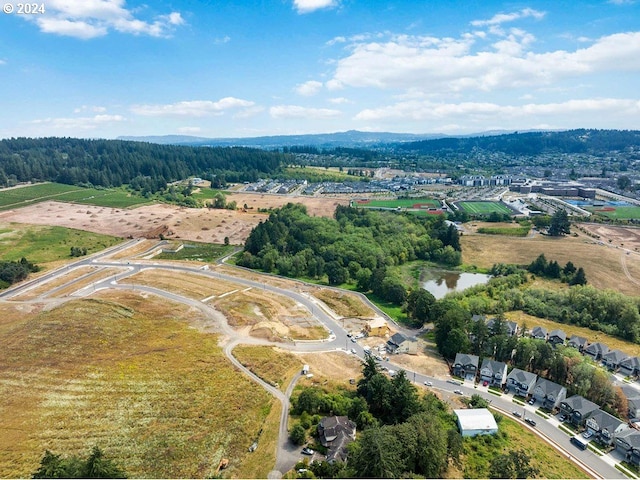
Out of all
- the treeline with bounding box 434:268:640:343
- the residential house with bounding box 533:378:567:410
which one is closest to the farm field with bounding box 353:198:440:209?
the treeline with bounding box 434:268:640:343

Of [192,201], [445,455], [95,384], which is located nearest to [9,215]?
[192,201]

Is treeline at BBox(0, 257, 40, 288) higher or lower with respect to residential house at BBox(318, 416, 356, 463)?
higher

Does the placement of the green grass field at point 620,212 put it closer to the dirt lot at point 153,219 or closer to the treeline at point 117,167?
the dirt lot at point 153,219

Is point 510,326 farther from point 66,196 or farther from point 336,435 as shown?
point 66,196

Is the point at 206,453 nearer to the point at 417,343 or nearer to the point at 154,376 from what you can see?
the point at 154,376

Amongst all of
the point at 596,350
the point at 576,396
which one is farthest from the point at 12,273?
the point at 596,350

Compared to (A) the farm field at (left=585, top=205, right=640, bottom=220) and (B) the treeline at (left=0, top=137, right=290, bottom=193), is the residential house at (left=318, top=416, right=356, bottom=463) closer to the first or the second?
(A) the farm field at (left=585, top=205, right=640, bottom=220)
